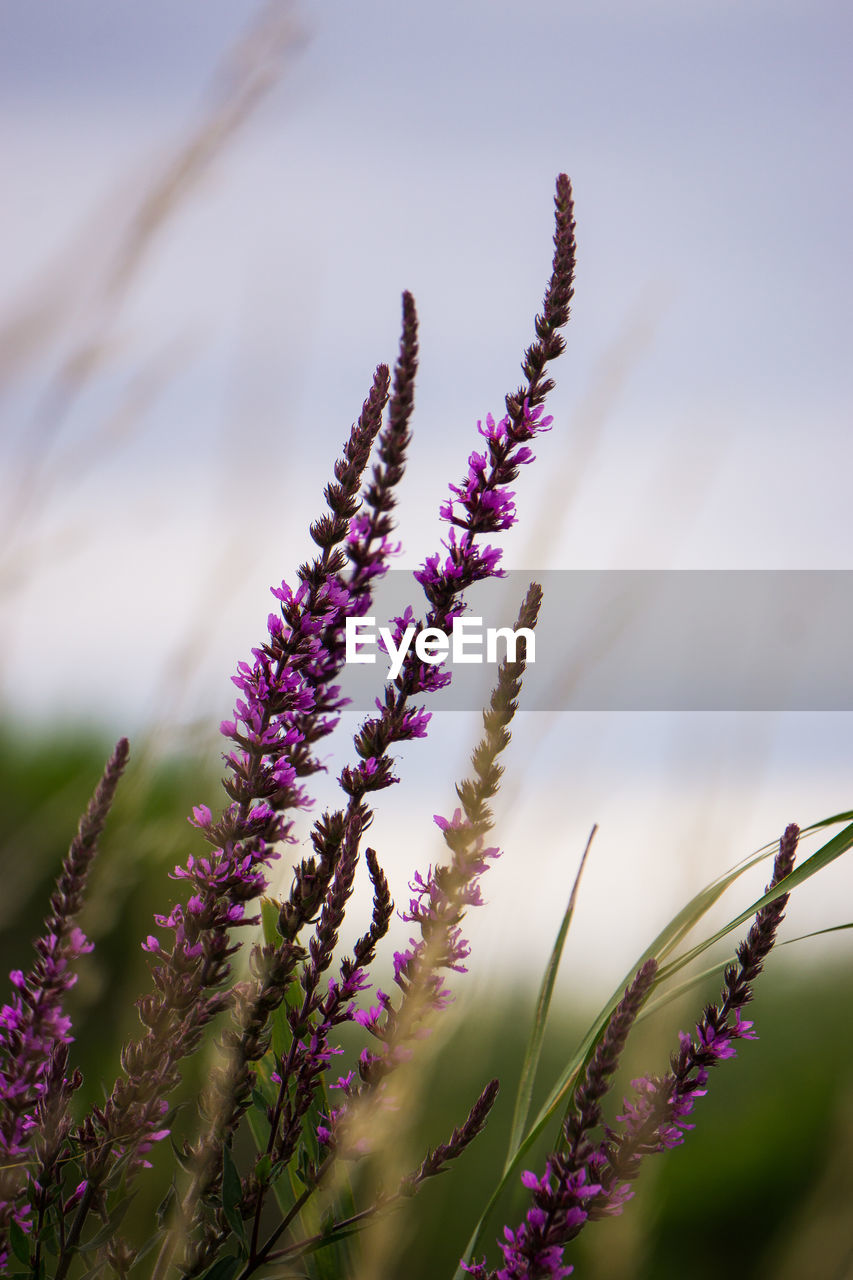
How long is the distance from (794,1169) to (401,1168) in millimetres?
1888

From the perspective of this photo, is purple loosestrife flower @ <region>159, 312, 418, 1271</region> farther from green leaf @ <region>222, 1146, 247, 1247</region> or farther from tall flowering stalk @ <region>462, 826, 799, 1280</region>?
tall flowering stalk @ <region>462, 826, 799, 1280</region>

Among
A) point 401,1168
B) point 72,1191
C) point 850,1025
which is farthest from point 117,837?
point 850,1025

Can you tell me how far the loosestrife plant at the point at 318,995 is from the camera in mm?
1078

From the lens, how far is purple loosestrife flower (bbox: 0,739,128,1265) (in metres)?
1.06

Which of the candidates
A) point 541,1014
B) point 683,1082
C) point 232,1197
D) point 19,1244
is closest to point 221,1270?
point 232,1197

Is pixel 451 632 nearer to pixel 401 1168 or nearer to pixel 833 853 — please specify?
pixel 833 853

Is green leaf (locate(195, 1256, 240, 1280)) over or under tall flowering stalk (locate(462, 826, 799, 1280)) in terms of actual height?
under

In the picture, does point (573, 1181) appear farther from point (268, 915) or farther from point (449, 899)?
point (268, 915)

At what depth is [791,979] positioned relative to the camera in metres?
3.71

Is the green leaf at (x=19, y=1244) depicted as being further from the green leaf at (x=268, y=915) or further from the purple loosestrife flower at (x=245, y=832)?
the green leaf at (x=268, y=915)

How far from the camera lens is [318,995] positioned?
4.15 ft

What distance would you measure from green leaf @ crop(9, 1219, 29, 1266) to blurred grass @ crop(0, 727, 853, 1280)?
40 cm

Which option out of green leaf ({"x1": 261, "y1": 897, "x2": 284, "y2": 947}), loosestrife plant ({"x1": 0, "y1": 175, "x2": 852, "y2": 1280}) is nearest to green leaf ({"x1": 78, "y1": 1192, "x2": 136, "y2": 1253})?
loosestrife plant ({"x1": 0, "y1": 175, "x2": 852, "y2": 1280})

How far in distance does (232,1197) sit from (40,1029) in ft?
1.06
